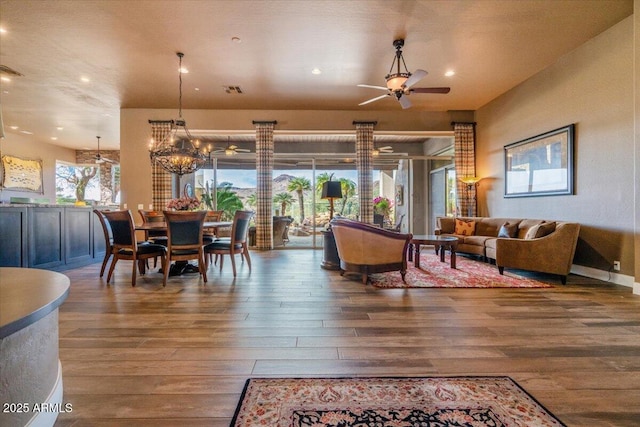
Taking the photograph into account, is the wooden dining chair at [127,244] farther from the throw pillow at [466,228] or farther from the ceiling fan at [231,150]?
the throw pillow at [466,228]

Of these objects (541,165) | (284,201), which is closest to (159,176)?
(284,201)

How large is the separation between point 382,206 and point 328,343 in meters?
6.19

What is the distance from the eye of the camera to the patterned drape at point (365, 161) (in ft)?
22.8

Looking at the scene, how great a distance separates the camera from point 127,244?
3803mm

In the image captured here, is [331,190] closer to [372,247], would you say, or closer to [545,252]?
[372,247]

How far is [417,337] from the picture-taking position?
2162 mm

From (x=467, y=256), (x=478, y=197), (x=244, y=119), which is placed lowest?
(x=467, y=256)

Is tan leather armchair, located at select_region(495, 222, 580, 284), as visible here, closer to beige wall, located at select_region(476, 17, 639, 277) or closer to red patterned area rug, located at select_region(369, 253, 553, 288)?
red patterned area rug, located at select_region(369, 253, 553, 288)

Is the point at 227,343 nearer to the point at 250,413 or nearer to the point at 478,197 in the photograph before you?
the point at 250,413

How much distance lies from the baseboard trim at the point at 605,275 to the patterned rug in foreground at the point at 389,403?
3.48m

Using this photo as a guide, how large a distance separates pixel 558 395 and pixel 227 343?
6.59 ft

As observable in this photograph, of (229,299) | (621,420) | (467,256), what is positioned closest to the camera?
(621,420)

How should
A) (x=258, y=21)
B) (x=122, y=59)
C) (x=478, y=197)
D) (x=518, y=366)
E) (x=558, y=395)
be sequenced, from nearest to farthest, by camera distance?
(x=558, y=395)
(x=518, y=366)
(x=258, y=21)
(x=122, y=59)
(x=478, y=197)

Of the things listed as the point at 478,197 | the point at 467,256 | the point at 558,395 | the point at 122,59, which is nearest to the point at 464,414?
the point at 558,395
